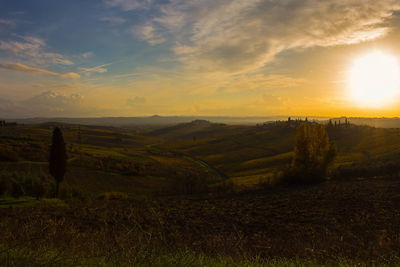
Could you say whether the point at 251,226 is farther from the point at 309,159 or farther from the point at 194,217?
the point at 309,159

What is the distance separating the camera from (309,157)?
48.1 m

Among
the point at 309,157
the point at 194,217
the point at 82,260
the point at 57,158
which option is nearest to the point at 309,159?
the point at 309,157

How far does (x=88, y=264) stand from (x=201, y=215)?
23.0m

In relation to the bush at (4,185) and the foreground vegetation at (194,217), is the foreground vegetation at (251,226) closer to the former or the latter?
the foreground vegetation at (194,217)

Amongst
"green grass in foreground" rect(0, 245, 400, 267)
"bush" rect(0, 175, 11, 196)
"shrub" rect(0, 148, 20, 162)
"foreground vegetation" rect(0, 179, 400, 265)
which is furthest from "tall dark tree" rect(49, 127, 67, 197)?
"green grass in foreground" rect(0, 245, 400, 267)

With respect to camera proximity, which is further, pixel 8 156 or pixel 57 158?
pixel 8 156

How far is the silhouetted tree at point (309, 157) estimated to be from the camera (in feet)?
157

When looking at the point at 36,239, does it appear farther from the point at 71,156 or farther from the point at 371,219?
the point at 71,156

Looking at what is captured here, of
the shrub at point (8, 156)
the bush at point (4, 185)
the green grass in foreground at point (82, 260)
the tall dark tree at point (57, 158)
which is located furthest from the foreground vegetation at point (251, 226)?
the shrub at point (8, 156)

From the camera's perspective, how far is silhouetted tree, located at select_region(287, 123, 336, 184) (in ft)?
157

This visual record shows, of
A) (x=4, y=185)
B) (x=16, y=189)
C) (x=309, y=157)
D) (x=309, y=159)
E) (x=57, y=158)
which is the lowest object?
(x=16, y=189)

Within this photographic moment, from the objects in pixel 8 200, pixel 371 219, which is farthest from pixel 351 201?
pixel 8 200

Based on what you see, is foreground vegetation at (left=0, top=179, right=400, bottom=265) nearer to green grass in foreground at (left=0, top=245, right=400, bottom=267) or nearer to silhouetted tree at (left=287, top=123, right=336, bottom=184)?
green grass in foreground at (left=0, top=245, right=400, bottom=267)

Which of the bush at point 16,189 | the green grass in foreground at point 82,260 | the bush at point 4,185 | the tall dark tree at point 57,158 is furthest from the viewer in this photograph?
the tall dark tree at point 57,158
